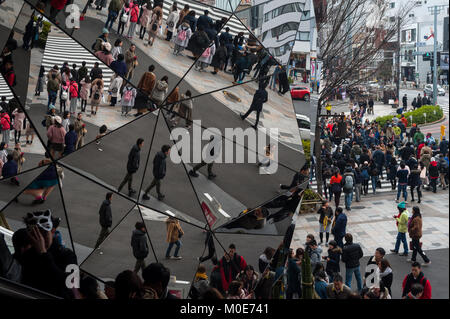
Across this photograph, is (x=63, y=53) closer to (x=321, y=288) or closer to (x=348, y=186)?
(x=321, y=288)

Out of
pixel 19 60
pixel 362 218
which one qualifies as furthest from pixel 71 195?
pixel 362 218

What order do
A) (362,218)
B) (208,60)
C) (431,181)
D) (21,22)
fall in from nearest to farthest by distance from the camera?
(21,22) < (208,60) < (362,218) < (431,181)

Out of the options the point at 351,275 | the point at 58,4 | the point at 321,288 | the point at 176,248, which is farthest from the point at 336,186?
the point at 58,4

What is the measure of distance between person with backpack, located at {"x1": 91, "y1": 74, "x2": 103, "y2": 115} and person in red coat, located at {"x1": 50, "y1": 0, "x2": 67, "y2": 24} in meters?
0.84

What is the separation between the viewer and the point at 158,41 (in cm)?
663

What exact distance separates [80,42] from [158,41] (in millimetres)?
918

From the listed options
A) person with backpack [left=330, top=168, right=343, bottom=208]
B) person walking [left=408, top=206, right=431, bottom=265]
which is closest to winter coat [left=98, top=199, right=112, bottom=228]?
person walking [left=408, top=206, right=431, bottom=265]

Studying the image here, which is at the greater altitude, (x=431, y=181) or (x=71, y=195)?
(x=71, y=195)

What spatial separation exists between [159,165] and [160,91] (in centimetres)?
91

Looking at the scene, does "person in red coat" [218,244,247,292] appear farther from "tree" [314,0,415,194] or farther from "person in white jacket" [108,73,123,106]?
"tree" [314,0,415,194]

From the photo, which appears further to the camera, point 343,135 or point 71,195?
point 343,135

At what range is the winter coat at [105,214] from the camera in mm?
6340

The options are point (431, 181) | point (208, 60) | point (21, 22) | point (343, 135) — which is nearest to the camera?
point (21, 22)

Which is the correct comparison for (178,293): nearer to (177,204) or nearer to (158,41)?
(177,204)
